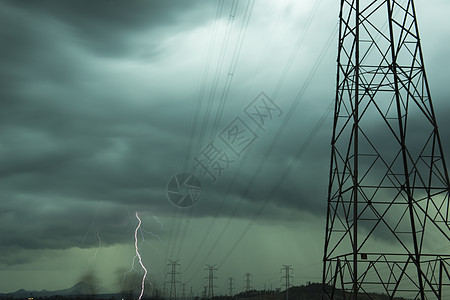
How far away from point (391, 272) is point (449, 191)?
5064 mm

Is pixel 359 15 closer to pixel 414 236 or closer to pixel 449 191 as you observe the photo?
pixel 449 191

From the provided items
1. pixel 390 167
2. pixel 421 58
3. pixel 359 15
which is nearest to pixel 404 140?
pixel 390 167

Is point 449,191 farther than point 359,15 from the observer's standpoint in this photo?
No

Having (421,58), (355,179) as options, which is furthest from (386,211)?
(421,58)

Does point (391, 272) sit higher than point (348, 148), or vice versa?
point (348, 148)

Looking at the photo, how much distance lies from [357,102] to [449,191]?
249 inches

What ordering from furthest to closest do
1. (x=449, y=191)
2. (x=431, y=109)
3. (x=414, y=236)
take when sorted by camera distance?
(x=431, y=109) → (x=449, y=191) → (x=414, y=236)

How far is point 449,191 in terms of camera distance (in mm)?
25797

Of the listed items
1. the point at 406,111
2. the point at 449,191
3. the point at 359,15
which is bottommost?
the point at 449,191

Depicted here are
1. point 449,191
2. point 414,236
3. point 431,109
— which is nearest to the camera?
point 414,236

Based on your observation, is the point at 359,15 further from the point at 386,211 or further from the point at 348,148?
the point at 386,211

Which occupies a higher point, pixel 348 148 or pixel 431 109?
pixel 431 109

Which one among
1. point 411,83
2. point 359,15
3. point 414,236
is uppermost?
point 359,15

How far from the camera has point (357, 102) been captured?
1058 inches
